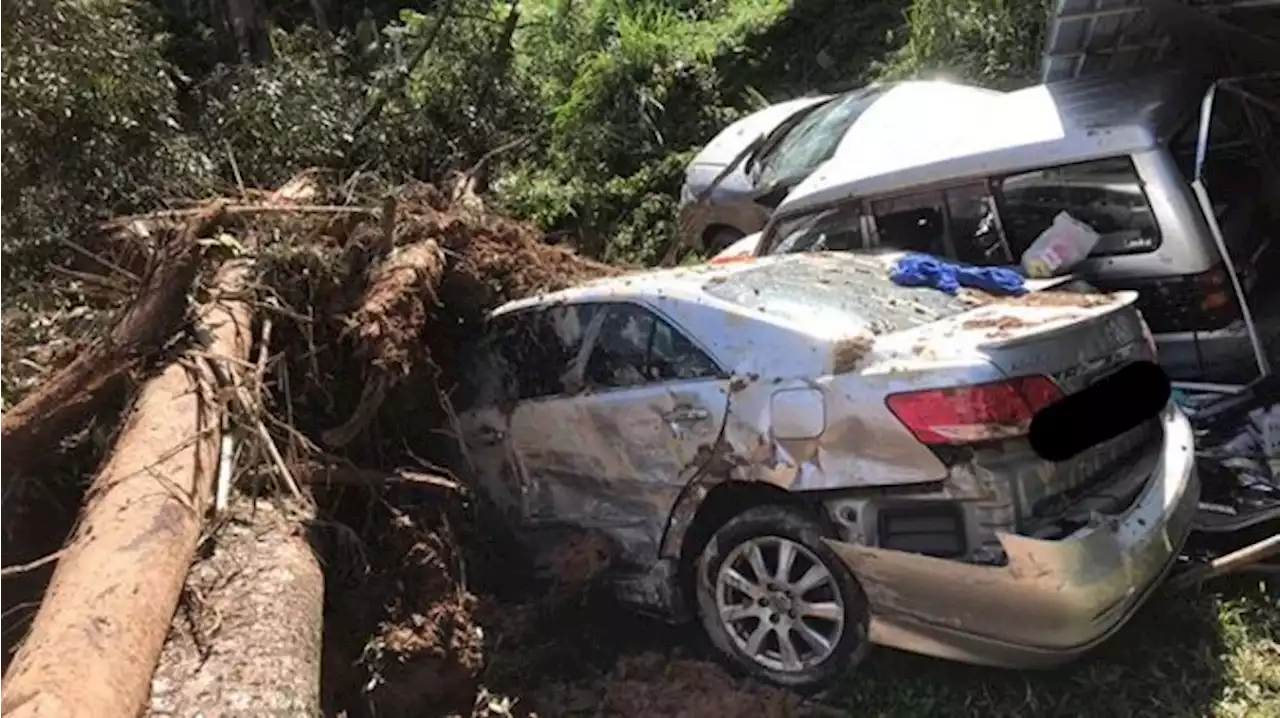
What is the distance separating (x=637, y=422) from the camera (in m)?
5.31

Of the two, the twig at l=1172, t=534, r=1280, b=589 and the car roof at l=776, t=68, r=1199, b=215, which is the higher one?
the car roof at l=776, t=68, r=1199, b=215

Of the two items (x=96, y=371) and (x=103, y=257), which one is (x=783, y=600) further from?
(x=103, y=257)

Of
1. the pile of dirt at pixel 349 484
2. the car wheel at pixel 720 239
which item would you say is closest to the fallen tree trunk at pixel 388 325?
the pile of dirt at pixel 349 484

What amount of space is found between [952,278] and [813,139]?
14.2 ft

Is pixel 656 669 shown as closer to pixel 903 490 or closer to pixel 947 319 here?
pixel 903 490

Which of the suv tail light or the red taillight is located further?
the suv tail light

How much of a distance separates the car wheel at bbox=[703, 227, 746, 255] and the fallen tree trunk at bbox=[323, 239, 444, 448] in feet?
13.2

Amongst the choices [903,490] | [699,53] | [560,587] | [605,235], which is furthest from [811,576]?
[699,53]

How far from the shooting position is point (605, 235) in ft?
38.5

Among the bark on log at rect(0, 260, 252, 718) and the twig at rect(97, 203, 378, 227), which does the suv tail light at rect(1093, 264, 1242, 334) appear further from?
the bark on log at rect(0, 260, 252, 718)

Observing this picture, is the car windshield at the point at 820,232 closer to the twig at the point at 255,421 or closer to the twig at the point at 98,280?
the twig at the point at 255,421

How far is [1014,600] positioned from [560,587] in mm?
1943

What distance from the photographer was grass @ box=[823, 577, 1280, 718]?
4.59m

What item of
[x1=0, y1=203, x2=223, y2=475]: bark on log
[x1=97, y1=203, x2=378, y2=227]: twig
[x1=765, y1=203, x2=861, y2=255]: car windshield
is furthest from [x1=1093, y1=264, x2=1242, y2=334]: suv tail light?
[x1=0, y1=203, x2=223, y2=475]: bark on log
